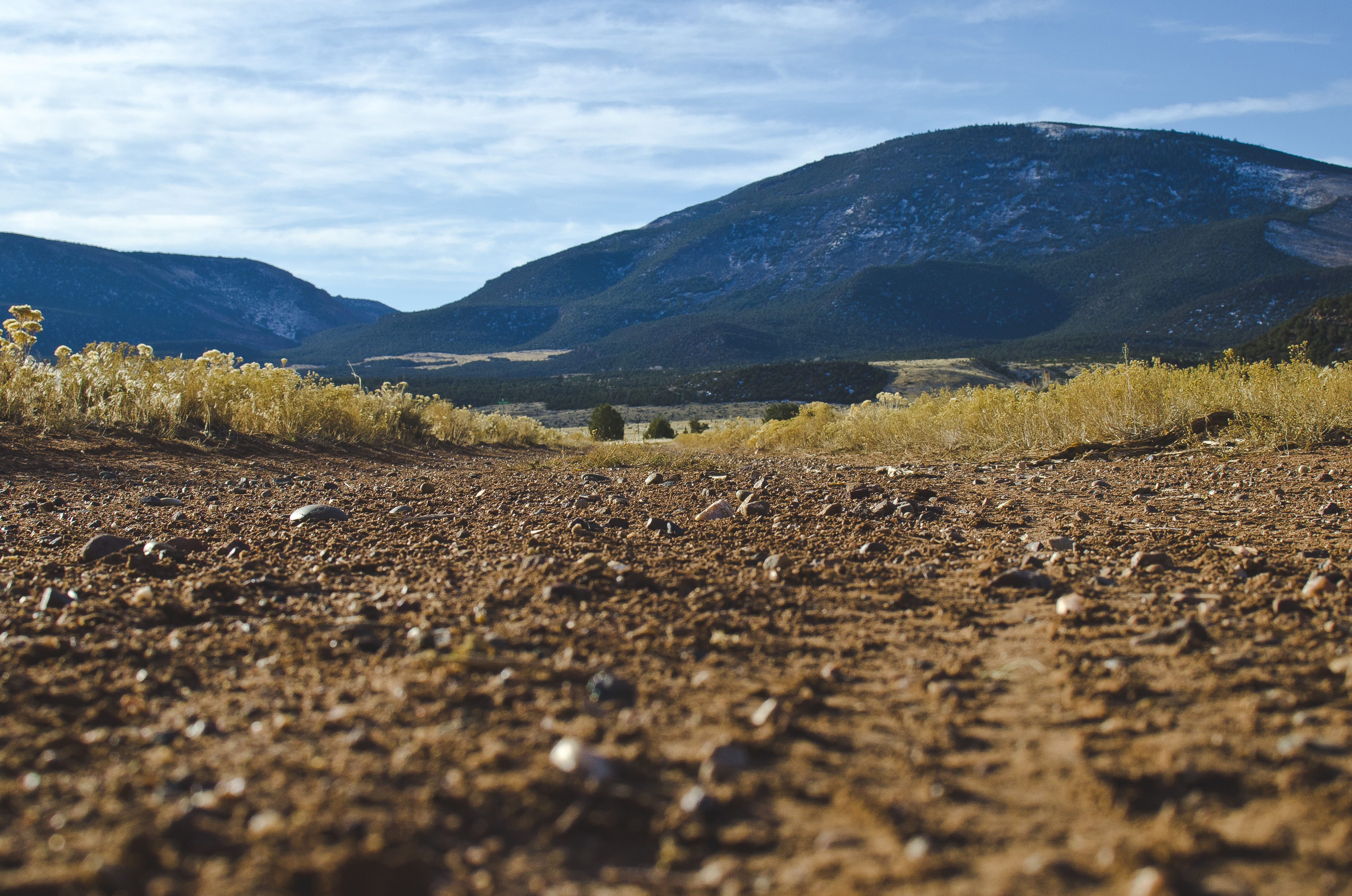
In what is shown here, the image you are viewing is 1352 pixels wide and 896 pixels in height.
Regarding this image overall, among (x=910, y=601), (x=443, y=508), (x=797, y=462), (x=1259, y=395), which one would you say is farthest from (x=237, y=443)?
(x=1259, y=395)

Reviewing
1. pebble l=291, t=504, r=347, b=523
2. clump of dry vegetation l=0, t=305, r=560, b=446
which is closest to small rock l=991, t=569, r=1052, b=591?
pebble l=291, t=504, r=347, b=523

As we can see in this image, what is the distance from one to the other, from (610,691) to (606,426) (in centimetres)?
2544

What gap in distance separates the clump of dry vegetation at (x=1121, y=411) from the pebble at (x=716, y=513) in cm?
574

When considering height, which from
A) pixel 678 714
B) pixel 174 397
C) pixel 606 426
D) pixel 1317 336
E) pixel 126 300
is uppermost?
pixel 126 300

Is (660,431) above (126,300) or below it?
below

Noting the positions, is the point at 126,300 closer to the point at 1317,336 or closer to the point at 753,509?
the point at 1317,336

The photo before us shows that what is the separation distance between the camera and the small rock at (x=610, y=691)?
2.26 metres

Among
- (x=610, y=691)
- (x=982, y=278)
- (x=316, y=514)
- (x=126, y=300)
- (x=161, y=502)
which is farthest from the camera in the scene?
(x=126, y=300)

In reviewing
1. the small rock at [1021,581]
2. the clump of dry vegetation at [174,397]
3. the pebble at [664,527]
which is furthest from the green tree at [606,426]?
the small rock at [1021,581]

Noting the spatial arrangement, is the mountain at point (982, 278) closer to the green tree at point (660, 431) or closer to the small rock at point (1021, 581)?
the green tree at point (660, 431)

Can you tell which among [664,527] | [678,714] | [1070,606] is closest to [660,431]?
[664,527]

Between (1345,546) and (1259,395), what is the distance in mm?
5605

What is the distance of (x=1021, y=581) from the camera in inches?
142

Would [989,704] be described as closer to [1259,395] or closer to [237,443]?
[1259,395]
